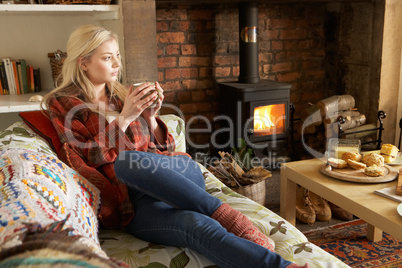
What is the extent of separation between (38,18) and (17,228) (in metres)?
2.35

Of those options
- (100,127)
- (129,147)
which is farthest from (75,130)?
(129,147)

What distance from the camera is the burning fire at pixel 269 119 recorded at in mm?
2920

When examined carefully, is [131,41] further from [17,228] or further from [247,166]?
[17,228]

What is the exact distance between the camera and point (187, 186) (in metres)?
1.37

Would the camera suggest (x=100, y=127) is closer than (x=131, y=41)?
Yes

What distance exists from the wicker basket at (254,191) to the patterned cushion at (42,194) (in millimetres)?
1039

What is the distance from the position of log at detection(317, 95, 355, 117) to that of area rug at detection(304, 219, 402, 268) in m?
0.96

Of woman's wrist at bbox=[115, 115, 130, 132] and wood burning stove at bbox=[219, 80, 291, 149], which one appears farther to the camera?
wood burning stove at bbox=[219, 80, 291, 149]

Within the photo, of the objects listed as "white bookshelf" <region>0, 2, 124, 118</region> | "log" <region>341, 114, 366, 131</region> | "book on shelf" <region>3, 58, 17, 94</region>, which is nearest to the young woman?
"white bookshelf" <region>0, 2, 124, 118</region>

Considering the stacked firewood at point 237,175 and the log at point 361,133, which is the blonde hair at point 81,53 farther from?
the log at point 361,133

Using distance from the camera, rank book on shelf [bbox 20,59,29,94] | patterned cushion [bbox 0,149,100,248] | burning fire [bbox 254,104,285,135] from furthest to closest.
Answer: burning fire [bbox 254,104,285,135]
book on shelf [bbox 20,59,29,94]
patterned cushion [bbox 0,149,100,248]

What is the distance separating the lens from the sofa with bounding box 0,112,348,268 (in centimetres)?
63

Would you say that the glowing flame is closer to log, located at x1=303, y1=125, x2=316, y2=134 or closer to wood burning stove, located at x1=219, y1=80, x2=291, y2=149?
wood burning stove, located at x1=219, y1=80, x2=291, y2=149

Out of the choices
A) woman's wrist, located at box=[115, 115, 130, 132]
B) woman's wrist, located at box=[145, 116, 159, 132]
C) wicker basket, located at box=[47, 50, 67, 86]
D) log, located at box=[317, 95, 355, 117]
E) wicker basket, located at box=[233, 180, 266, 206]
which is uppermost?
wicker basket, located at box=[47, 50, 67, 86]
